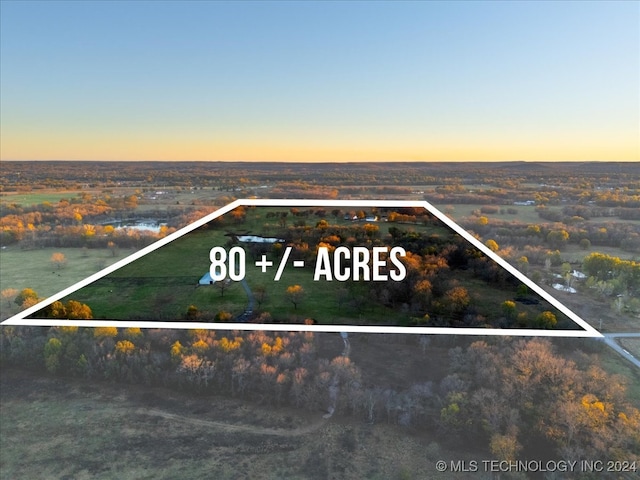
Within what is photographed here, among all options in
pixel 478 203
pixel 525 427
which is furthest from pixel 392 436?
pixel 478 203

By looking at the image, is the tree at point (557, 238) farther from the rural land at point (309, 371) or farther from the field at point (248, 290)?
the field at point (248, 290)

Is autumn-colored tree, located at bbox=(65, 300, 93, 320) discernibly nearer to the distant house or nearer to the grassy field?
the distant house

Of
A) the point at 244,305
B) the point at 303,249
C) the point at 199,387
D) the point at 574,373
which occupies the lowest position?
the point at 199,387

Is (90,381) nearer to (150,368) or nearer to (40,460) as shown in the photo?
(150,368)

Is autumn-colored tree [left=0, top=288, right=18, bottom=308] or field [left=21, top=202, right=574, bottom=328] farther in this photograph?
autumn-colored tree [left=0, top=288, right=18, bottom=308]

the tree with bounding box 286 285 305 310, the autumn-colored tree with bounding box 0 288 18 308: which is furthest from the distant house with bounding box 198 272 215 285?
the autumn-colored tree with bounding box 0 288 18 308

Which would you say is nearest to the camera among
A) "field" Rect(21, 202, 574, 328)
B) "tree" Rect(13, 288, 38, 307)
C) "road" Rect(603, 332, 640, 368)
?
"field" Rect(21, 202, 574, 328)

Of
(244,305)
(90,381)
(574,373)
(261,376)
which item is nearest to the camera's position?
(244,305)

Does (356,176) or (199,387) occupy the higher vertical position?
(356,176)
